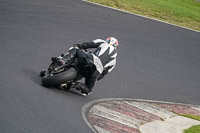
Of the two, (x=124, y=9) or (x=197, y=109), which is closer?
(x=197, y=109)

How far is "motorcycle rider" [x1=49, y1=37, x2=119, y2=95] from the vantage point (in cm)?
948

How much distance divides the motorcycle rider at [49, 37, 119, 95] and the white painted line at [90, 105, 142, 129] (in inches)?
25.6

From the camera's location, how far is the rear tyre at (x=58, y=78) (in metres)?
9.14

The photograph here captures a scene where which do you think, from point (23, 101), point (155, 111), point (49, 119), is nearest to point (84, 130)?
point (49, 119)

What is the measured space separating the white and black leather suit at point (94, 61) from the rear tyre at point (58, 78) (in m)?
0.35

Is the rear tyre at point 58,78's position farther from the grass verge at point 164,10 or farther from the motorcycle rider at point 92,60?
the grass verge at point 164,10

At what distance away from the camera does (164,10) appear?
21.9m

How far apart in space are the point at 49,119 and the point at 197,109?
4804 mm

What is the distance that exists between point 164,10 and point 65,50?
1035 centimetres

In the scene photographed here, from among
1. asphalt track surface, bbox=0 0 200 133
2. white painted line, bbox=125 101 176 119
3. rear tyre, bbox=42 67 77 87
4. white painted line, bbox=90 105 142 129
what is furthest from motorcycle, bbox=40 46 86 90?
white painted line, bbox=125 101 176 119

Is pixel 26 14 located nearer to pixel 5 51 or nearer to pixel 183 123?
pixel 5 51

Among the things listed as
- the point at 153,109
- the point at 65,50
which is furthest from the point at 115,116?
the point at 65,50

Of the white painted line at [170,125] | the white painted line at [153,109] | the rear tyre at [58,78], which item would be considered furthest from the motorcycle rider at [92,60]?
the white painted line at [170,125]

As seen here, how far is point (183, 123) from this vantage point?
31.9 ft
